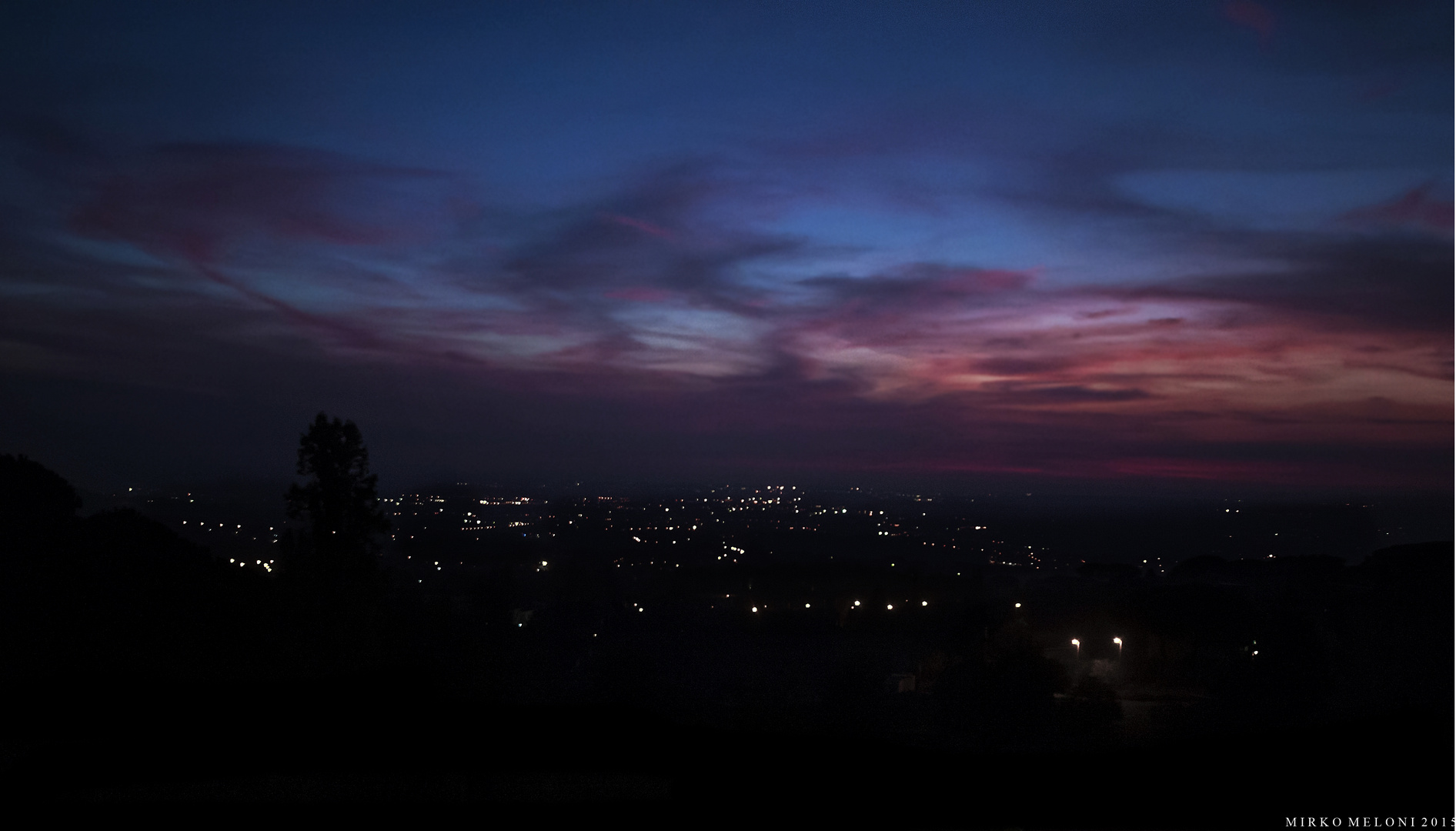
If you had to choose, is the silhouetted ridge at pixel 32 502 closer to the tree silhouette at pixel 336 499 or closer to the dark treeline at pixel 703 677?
the dark treeline at pixel 703 677

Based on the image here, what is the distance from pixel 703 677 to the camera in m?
28.3

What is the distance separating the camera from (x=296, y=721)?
235 inches

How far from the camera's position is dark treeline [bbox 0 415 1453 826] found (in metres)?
4.88

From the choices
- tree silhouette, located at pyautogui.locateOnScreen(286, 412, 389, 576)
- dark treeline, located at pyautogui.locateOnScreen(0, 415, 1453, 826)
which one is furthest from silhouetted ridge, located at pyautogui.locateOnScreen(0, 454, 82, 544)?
tree silhouette, located at pyautogui.locateOnScreen(286, 412, 389, 576)

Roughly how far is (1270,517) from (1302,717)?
197ft

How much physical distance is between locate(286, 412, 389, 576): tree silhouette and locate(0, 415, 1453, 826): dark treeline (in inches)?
2.6

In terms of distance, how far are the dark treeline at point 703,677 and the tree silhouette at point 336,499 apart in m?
0.06

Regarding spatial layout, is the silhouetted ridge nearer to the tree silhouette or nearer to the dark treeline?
the dark treeline

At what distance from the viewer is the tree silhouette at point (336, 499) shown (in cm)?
2295

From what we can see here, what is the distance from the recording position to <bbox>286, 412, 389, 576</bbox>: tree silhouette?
23.0 m

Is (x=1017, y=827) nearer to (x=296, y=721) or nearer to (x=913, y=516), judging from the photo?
(x=296, y=721)

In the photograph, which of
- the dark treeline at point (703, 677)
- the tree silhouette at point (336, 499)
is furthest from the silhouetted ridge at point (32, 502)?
the tree silhouette at point (336, 499)

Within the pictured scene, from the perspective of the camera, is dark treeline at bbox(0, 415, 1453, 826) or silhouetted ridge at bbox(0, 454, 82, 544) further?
silhouetted ridge at bbox(0, 454, 82, 544)

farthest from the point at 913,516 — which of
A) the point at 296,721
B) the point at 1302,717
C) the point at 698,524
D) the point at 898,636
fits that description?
the point at 296,721
